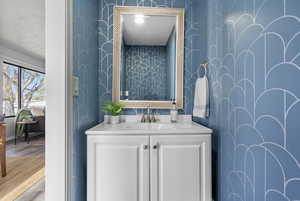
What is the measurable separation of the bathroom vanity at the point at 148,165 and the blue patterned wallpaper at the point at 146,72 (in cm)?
65

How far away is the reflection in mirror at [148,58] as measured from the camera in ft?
6.32

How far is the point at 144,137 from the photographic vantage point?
1.37m

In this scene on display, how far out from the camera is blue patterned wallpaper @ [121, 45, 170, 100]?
6.37 feet

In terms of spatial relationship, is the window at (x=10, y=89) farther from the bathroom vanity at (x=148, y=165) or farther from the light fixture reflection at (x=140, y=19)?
the bathroom vanity at (x=148, y=165)

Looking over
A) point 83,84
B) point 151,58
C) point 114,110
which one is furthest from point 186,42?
point 83,84

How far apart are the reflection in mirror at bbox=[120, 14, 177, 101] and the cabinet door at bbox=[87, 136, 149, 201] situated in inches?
26.6

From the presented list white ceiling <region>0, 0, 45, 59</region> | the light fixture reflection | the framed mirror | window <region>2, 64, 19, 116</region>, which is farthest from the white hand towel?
window <region>2, 64, 19, 116</region>

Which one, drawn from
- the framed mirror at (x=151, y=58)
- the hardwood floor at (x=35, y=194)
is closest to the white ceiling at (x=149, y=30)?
the framed mirror at (x=151, y=58)

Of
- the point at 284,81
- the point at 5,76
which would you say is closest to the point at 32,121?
the point at 5,76

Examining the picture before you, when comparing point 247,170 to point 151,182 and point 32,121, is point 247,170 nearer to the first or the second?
point 151,182

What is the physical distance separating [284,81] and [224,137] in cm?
65

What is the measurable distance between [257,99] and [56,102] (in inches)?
45.7

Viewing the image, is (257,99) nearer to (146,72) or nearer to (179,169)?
(179,169)

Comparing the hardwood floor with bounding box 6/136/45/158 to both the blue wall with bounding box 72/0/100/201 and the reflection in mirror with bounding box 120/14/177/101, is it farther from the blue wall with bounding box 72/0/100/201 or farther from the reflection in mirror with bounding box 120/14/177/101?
the reflection in mirror with bounding box 120/14/177/101
